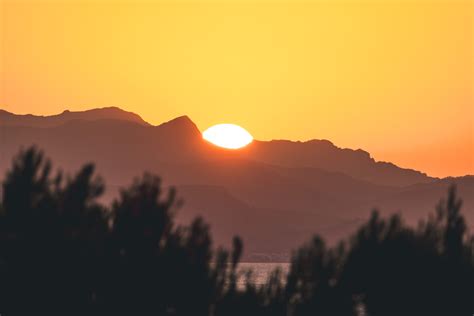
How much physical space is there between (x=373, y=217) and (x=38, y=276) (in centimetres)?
1418

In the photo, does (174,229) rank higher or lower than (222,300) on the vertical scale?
higher

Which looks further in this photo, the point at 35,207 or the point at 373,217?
the point at 373,217

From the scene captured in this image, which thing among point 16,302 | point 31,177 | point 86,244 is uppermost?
point 31,177

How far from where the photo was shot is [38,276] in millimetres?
32656

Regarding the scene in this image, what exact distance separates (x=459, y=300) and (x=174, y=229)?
13.4 m

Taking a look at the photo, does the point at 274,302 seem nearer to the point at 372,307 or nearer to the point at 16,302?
the point at 372,307

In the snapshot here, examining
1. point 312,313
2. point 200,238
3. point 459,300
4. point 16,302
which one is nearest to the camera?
point 16,302

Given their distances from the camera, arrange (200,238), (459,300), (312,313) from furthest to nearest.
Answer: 1. (459,300)
2. (312,313)
3. (200,238)

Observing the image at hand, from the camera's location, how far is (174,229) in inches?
1380

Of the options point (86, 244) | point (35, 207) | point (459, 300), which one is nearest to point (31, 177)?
point (35, 207)

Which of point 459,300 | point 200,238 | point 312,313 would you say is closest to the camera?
point 200,238

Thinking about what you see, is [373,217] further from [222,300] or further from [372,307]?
[222,300]

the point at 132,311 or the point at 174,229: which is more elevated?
the point at 174,229

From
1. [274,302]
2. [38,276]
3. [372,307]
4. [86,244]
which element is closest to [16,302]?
[38,276]
